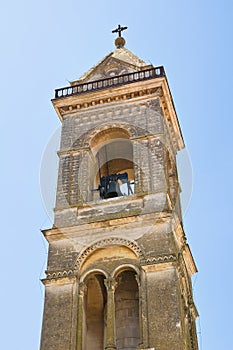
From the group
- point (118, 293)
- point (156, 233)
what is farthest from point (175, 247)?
point (118, 293)

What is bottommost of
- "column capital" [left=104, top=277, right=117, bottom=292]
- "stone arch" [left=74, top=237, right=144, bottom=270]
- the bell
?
"column capital" [left=104, top=277, right=117, bottom=292]

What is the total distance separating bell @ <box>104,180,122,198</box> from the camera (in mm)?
20125

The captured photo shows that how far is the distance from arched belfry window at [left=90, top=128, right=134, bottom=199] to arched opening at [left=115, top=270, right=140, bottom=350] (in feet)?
9.99

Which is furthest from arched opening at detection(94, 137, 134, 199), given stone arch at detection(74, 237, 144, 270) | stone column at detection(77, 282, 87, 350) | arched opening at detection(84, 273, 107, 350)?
stone column at detection(77, 282, 87, 350)

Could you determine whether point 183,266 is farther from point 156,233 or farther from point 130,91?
point 130,91

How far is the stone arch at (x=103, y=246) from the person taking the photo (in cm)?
1744

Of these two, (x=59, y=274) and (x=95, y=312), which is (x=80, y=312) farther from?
(x=95, y=312)

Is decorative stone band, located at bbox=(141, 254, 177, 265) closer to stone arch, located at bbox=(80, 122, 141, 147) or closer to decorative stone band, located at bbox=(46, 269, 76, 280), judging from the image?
decorative stone band, located at bbox=(46, 269, 76, 280)

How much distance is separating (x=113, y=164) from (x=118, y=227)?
5.40m

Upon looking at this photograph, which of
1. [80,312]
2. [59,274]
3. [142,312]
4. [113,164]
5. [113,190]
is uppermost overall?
[113,164]

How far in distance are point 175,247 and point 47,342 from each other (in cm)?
448

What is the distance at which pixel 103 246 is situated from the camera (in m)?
17.8

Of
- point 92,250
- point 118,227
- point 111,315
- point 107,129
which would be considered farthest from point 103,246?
point 107,129

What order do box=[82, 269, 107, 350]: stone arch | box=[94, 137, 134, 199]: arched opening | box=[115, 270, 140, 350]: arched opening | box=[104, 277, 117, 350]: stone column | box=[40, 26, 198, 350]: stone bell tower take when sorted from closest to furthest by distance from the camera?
box=[104, 277, 117, 350]: stone column, box=[40, 26, 198, 350]: stone bell tower, box=[115, 270, 140, 350]: arched opening, box=[82, 269, 107, 350]: stone arch, box=[94, 137, 134, 199]: arched opening
